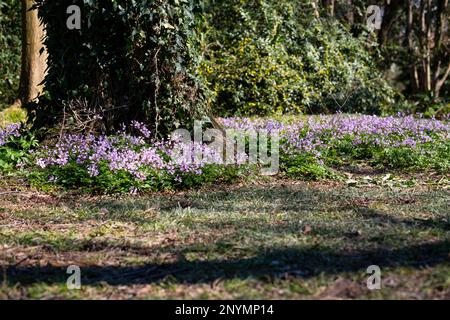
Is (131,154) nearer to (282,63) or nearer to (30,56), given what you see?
(30,56)

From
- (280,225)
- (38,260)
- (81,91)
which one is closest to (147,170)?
(81,91)

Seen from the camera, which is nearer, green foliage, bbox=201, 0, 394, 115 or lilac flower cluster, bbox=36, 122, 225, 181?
lilac flower cluster, bbox=36, 122, 225, 181

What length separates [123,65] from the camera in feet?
25.5

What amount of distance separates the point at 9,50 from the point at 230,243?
14203mm

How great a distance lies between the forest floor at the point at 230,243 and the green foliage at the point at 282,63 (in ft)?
22.7

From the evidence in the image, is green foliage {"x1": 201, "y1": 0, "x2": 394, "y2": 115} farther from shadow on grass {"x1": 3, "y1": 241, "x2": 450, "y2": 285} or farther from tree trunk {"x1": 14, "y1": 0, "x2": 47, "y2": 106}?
shadow on grass {"x1": 3, "y1": 241, "x2": 450, "y2": 285}

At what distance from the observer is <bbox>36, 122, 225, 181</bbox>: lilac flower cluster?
22.0 ft

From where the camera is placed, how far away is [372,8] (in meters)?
18.8

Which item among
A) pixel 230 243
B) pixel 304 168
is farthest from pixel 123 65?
pixel 230 243

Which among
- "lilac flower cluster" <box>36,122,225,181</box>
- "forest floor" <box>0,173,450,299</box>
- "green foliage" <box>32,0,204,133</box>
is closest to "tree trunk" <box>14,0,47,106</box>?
"green foliage" <box>32,0,204,133</box>

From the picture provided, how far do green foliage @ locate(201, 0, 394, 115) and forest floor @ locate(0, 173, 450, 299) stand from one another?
693cm

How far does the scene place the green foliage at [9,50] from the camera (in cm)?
1661
